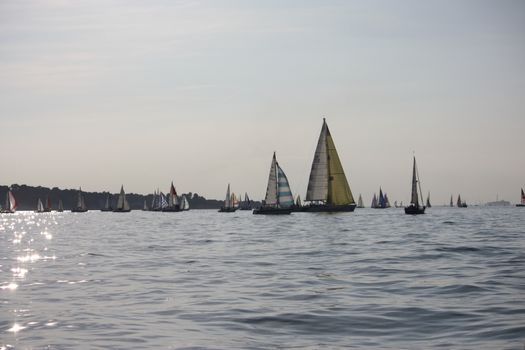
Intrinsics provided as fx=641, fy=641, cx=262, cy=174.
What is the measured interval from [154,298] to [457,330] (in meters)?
8.50

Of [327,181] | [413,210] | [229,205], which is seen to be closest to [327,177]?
[327,181]

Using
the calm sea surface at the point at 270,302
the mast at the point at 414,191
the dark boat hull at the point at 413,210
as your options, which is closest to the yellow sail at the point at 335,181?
the dark boat hull at the point at 413,210

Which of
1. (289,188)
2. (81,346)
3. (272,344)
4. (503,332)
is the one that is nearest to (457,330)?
(503,332)

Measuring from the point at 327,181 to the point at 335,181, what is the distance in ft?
5.07

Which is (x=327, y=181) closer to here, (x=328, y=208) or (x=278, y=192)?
(x=328, y=208)

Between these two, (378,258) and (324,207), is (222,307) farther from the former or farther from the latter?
(324,207)

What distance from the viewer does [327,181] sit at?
110312 millimetres

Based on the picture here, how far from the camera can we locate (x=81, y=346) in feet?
38.4

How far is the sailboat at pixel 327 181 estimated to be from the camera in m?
108

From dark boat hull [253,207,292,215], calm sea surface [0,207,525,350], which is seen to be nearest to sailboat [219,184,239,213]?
dark boat hull [253,207,292,215]

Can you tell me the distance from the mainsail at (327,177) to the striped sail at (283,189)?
11.6ft

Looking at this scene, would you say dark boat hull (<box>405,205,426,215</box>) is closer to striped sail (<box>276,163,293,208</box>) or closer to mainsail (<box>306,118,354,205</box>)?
mainsail (<box>306,118,354,205</box>)

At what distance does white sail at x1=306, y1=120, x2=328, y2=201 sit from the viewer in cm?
10712

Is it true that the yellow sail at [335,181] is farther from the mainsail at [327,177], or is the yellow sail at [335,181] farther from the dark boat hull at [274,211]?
the dark boat hull at [274,211]
